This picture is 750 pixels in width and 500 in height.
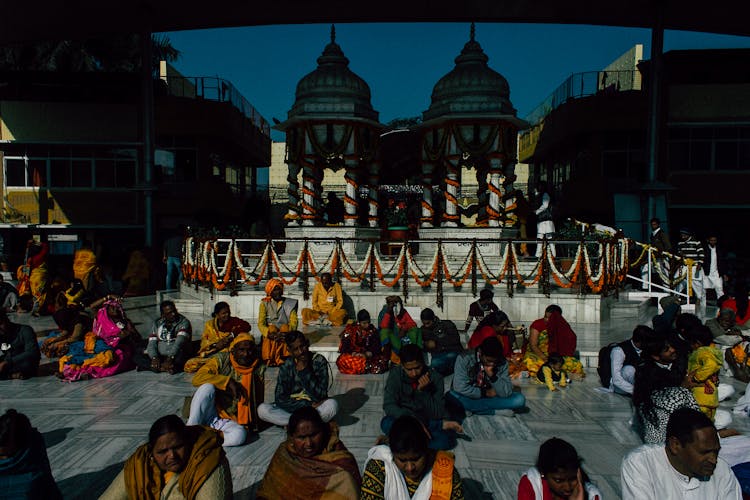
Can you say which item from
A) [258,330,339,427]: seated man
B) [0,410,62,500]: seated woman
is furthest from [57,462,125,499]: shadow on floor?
[258,330,339,427]: seated man

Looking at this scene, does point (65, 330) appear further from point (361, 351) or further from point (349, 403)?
point (349, 403)

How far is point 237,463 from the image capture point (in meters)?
4.97

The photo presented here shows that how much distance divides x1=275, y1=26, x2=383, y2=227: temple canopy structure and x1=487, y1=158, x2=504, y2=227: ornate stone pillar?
3244 millimetres

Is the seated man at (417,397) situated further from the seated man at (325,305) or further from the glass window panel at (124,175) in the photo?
the glass window panel at (124,175)

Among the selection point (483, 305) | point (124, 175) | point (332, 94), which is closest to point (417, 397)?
point (483, 305)

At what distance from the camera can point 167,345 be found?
8102 millimetres

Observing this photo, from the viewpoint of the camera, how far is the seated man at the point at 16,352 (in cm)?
755

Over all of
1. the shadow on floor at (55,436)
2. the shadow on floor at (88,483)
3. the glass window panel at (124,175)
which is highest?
the glass window panel at (124,175)

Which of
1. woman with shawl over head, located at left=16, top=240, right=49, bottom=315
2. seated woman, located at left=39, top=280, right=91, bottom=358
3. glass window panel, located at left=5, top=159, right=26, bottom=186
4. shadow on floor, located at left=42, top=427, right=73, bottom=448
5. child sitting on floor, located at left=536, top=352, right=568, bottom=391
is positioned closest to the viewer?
shadow on floor, located at left=42, top=427, right=73, bottom=448

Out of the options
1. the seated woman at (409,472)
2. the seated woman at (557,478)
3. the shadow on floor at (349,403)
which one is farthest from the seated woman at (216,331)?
the seated woman at (557,478)

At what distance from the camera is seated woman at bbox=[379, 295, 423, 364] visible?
8.12 m

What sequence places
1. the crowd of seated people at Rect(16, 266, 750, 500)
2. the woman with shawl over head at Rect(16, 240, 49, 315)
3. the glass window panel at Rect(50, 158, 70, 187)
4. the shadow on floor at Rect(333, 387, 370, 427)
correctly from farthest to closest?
the glass window panel at Rect(50, 158, 70, 187), the woman with shawl over head at Rect(16, 240, 49, 315), the shadow on floor at Rect(333, 387, 370, 427), the crowd of seated people at Rect(16, 266, 750, 500)

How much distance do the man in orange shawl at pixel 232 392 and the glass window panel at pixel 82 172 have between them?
19.0 m

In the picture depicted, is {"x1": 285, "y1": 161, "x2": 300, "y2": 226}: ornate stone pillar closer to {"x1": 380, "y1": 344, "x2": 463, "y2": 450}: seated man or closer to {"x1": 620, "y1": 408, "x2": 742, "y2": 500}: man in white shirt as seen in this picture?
{"x1": 380, "y1": 344, "x2": 463, "y2": 450}: seated man
